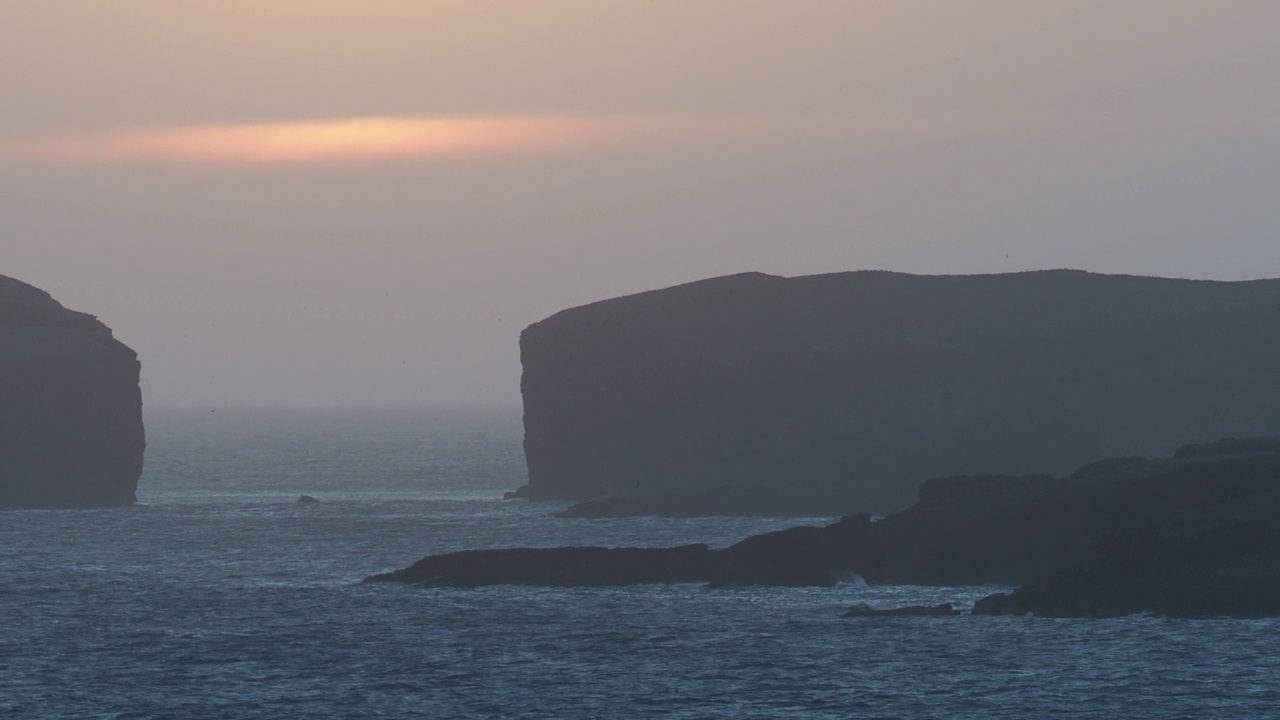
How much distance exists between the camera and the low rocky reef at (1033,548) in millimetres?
69250

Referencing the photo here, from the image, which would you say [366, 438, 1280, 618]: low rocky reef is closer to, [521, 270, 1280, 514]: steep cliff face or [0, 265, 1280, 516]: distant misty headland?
[0, 265, 1280, 516]: distant misty headland

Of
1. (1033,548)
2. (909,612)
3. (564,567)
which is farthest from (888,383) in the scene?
(909,612)

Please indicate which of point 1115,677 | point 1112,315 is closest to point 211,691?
point 1115,677

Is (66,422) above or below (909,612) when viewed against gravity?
above

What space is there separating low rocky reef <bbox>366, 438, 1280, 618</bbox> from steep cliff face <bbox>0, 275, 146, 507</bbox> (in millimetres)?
61381

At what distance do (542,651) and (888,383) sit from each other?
7936 cm

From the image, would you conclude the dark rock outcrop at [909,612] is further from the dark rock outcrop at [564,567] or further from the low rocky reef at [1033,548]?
the dark rock outcrop at [564,567]

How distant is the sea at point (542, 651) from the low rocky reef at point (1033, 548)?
5.94ft

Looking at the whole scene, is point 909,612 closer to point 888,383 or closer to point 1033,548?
point 1033,548

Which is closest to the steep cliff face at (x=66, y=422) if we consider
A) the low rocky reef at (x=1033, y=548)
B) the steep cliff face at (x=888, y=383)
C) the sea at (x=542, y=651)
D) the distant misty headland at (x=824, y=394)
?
the distant misty headland at (x=824, y=394)

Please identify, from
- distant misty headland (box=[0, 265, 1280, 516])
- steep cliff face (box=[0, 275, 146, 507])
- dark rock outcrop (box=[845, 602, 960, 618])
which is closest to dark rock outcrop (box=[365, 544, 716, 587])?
dark rock outcrop (box=[845, 602, 960, 618])

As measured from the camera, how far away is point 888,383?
13925cm

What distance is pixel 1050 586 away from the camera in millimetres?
70188

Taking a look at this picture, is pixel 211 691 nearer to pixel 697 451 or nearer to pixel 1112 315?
pixel 697 451
